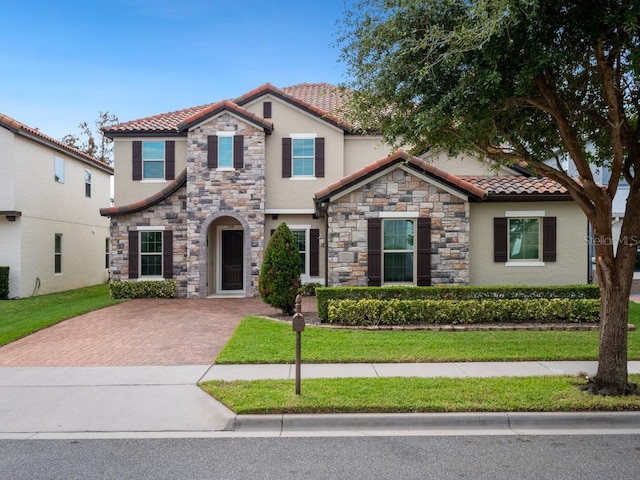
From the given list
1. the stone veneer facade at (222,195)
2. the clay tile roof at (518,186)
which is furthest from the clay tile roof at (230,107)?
the clay tile roof at (518,186)

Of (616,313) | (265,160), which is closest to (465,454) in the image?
(616,313)

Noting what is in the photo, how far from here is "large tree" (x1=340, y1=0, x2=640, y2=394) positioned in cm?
603

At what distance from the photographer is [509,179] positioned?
47.9 ft

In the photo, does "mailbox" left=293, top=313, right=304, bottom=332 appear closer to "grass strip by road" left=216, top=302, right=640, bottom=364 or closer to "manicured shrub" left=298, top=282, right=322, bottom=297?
"grass strip by road" left=216, top=302, right=640, bottom=364

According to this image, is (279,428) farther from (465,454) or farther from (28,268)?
(28,268)

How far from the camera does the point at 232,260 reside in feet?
59.6

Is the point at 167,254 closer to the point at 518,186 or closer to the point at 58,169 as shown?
the point at 58,169

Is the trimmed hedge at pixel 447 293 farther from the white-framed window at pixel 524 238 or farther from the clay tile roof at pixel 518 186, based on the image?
the clay tile roof at pixel 518 186

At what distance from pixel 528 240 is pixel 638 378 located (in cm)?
755

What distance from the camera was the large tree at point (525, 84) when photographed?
6.03 m

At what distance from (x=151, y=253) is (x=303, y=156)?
6815 mm

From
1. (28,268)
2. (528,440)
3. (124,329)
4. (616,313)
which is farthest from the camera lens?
(28,268)

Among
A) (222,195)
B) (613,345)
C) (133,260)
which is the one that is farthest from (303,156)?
(613,345)

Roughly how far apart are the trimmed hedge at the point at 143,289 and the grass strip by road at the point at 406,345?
6.94 metres
